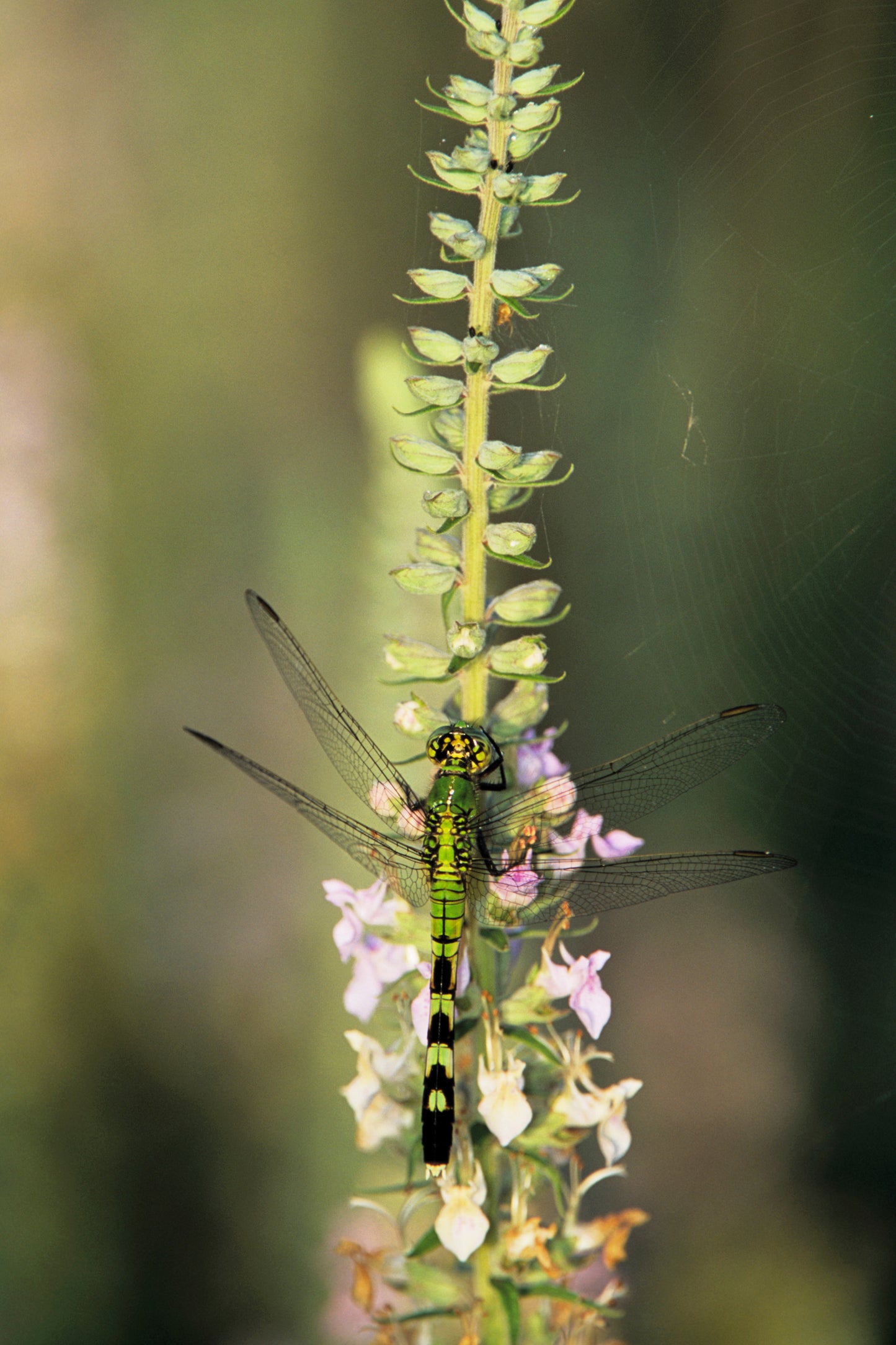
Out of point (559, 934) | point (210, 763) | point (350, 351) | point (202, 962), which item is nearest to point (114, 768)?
point (210, 763)

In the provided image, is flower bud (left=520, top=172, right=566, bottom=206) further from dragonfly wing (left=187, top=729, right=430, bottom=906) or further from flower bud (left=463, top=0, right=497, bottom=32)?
dragonfly wing (left=187, top=729, right=430, bottom=906)

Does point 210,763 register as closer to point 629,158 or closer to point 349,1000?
point 349,1000

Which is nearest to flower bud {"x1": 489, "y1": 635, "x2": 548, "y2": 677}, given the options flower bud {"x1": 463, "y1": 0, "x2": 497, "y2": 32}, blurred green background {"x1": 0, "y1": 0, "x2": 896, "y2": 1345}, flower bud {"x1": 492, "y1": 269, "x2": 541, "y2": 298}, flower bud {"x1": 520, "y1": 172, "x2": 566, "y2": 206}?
flower bud {"x1": 492, "y1": 269, "x2": 541, "y2": 298}

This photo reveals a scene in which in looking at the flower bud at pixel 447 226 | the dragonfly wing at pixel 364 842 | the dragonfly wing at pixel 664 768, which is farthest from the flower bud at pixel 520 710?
the flower bud at pixel 447 226

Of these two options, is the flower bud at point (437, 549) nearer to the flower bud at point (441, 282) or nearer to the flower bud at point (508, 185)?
the flower bud at point (441, 282)

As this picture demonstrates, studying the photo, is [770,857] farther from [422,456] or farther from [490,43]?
[490,43]

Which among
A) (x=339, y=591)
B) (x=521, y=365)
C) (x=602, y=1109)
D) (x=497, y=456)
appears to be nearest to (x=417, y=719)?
(x=497, y=456)
